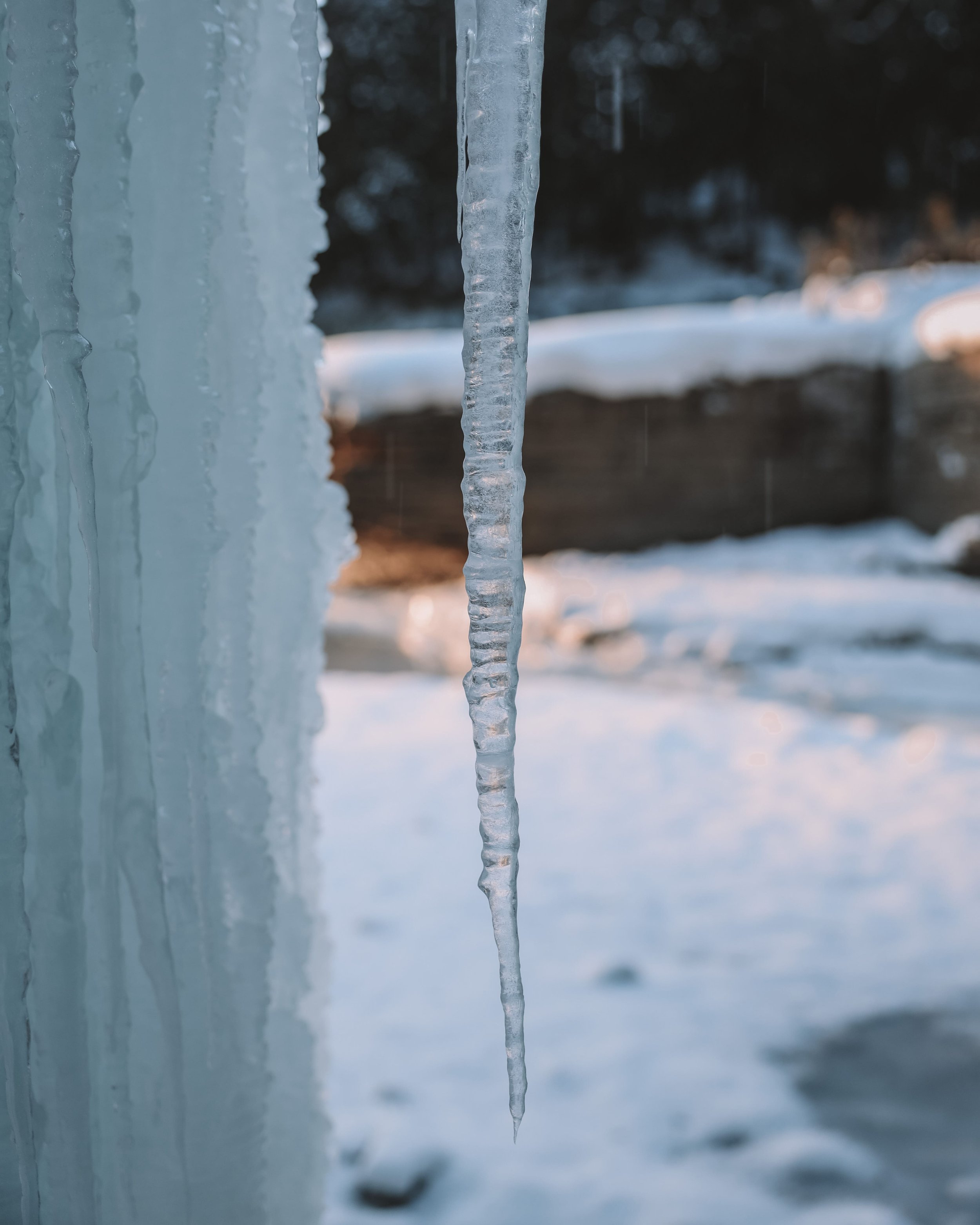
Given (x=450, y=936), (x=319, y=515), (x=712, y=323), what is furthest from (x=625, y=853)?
(x=712, y=323)

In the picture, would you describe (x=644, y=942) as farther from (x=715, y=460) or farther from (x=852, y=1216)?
(x=715, y=460)

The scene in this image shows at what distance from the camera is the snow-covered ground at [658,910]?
147 cm

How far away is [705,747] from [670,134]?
497 inches

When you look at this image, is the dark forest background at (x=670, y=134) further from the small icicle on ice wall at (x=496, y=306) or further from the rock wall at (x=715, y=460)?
the small icicle on ice wall at (x=496, y=306)

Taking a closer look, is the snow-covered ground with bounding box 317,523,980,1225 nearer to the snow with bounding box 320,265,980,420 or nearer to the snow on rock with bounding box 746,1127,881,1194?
the snow on rock with bounding box 746,1127,881,1194

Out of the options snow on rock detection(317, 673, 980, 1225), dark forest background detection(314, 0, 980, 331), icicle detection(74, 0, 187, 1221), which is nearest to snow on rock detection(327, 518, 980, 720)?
snow on rock detection(317, 673, 980, 1225)

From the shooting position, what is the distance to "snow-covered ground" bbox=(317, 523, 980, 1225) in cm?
147

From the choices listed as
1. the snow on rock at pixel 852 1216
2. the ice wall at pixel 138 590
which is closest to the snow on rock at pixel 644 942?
the snow on rock at pixel 852 1216

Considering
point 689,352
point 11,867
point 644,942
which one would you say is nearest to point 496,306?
point 11,867

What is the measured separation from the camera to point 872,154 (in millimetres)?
13219

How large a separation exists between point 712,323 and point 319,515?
6.57m

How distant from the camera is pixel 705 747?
349 cm

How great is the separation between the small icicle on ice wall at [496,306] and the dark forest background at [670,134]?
12.9m

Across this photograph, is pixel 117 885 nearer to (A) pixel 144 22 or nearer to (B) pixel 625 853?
(A) pixel 144 22
